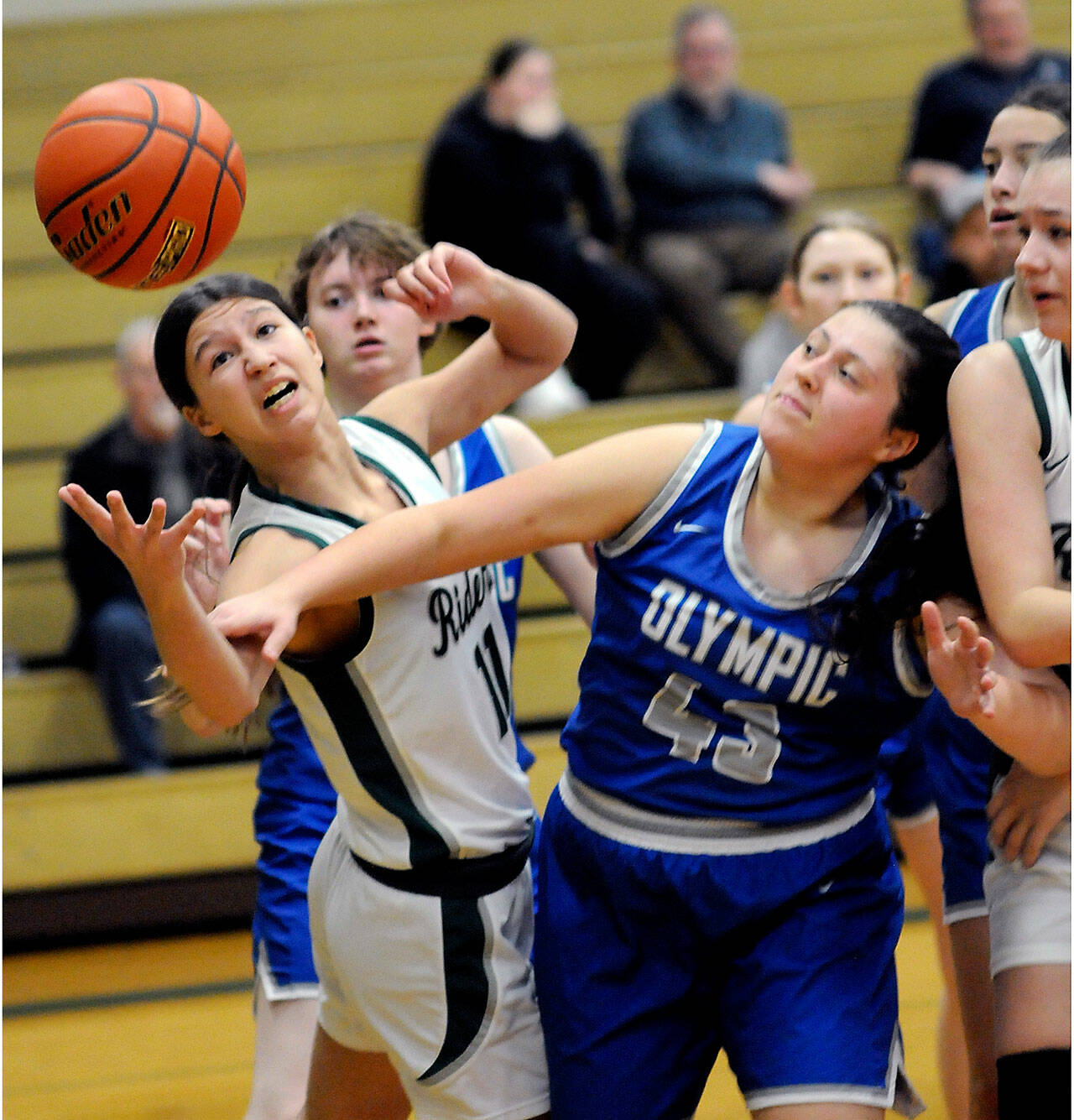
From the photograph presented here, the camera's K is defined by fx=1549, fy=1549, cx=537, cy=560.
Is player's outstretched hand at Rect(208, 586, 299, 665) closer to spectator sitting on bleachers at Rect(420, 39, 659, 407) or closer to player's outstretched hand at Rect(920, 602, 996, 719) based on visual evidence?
player's outstretched hand at Rect(920, 602, 996, 719)

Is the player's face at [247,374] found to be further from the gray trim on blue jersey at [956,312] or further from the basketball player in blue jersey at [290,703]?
the gray trim on blue jersey at [956,312]

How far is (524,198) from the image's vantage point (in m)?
6.42

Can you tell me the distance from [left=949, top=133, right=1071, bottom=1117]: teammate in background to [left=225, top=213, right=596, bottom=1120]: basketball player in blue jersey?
3.17 ft

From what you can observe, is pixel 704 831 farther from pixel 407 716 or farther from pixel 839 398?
pixel 839 398

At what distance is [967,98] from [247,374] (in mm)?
5242

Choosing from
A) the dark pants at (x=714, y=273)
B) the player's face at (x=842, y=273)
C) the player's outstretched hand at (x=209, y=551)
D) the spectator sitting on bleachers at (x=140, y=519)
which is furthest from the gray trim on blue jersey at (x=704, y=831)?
the dark pants at (x=714, y=273)

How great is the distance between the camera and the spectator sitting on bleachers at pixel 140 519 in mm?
5523

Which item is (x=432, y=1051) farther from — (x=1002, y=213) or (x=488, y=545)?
(x=1002, y=213)

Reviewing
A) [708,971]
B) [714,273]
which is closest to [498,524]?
[708,971]

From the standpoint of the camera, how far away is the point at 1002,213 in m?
2.70

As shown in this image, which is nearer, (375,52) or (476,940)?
(476,940)

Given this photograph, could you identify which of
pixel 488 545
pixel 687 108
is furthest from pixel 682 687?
pixel 687 108

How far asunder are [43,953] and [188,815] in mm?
672

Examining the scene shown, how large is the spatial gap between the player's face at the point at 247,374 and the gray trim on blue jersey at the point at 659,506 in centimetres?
50
